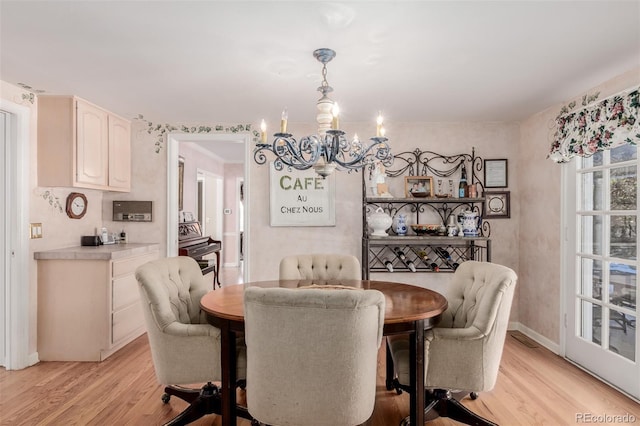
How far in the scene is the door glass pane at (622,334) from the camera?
8.45 ft

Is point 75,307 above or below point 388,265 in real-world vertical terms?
below

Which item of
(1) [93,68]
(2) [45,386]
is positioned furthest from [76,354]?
(1) [93,68]

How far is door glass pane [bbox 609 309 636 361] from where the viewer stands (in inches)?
101

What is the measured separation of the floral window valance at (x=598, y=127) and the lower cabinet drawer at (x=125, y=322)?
12.6 ft

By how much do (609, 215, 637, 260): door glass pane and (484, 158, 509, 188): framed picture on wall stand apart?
1292 millimetres

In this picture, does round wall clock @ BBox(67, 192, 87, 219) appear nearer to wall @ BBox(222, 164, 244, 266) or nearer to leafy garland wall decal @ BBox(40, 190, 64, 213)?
leafy garland wall decal @ BBox(40, 190, 64, 213)

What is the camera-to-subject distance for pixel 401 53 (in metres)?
2.24

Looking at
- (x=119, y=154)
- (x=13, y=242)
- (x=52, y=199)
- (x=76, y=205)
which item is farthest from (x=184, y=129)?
(x=13, y=242)

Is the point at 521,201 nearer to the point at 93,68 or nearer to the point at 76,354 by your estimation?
the point at 93,68

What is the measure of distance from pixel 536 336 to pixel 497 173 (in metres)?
1.64

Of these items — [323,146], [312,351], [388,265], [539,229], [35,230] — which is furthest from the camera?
[388,265]

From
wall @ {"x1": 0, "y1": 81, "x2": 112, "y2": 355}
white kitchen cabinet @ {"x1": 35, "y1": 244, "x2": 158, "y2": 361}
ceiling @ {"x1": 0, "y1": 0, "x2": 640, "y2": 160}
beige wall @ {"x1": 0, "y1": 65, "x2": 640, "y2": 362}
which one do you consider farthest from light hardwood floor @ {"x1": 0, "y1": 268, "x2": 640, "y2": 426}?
ceiling @ {"x1": 0, "y1": 0, "x2": 640, "y2": 160}

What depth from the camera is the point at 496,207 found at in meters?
3.97

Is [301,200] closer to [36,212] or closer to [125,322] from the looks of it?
[125,322]
